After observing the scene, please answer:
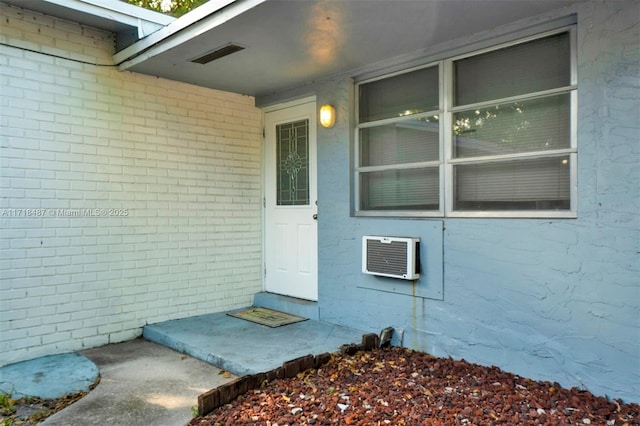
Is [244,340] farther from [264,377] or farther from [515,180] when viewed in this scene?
[515,180]

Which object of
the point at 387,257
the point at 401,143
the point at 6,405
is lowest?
the point at 6,405

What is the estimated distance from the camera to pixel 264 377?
2934mm

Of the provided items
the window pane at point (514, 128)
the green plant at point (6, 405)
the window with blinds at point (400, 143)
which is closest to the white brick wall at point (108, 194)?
the green plant at point (6, 405)

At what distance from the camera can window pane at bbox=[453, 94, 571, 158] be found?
2.93 meters

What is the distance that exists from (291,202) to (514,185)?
2377 millimetres

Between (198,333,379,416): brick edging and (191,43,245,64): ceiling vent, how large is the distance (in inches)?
95.3

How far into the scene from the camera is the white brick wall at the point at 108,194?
3475mm

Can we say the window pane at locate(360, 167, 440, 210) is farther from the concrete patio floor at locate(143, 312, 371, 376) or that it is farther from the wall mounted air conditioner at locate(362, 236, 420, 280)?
the concrete patio floor at locate(143, 312, 371, 376)

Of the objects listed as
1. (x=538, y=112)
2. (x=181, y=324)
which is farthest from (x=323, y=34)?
(x=181, y=324)

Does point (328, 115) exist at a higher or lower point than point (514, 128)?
higher

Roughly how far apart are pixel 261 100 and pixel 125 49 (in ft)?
5.07

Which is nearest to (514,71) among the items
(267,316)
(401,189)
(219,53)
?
(401,189)

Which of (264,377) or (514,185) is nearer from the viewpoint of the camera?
(264,377)

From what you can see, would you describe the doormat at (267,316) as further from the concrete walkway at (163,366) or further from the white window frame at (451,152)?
the white window frame at (451,152)
